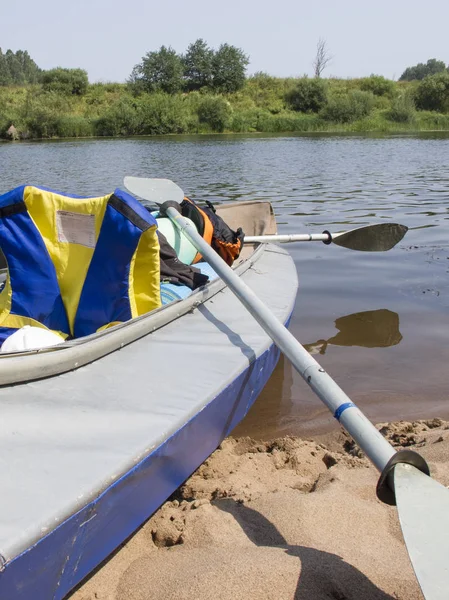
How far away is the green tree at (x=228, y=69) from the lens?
4397 centimetres

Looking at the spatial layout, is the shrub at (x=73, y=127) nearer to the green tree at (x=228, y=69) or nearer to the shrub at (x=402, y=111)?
the green tree at (x=228, y=69)

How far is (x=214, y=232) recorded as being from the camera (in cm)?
388

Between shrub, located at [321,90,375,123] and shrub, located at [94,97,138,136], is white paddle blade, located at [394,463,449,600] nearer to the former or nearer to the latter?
shrub, located at [94,97,138,136]

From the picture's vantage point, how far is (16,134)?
30984 mm

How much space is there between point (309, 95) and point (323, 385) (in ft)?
129

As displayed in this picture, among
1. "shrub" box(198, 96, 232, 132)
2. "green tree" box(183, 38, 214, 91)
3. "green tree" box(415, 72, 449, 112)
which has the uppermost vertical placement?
"green tree" box(183, 38, 214, 91)

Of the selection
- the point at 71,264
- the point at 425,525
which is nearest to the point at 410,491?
the point at 425,525

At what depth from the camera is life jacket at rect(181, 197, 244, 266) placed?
150 inches

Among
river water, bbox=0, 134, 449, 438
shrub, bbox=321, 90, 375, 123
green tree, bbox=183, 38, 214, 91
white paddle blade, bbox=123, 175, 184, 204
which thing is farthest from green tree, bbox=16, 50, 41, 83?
white paddle blade, bbox=123, 175, 184, 204

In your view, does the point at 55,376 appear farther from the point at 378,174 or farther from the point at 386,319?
the point at 378,174

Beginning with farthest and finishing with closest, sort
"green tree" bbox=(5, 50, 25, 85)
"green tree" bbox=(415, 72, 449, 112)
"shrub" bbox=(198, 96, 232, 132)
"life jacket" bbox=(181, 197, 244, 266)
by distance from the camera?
"green tree" bbox=(5, 50, 25, 85) → "green tree" bbox=(415, 72, 449, 112) → "shrub" bbox=(198, 96, 232, 132) → "life jacket" bbox=(181, 197, 244, 266)

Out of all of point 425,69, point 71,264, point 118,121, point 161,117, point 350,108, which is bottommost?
point 71,264

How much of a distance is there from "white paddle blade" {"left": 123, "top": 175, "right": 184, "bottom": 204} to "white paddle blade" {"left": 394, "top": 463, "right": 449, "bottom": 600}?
9.70ft

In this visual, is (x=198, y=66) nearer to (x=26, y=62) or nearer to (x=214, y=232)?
(x=214, y=232)
